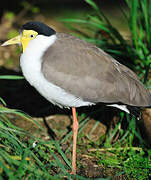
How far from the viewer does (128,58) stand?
408 cm

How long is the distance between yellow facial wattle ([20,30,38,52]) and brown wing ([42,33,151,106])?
20 cm

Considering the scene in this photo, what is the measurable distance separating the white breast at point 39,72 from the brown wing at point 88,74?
0.05 m

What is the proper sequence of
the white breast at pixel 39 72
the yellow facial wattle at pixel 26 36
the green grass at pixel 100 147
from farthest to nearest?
1. the yellow facial wattle at pixel 26 36
2. the white breast at pixel 39 72
3. the green grass at pixel 100 147

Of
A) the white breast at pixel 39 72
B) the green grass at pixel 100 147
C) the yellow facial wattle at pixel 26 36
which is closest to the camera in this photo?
the green grass at pixel 100 147

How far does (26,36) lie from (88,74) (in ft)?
2.21

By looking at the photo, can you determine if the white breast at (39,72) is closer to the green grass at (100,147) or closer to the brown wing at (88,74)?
the brown wing at (88,74)

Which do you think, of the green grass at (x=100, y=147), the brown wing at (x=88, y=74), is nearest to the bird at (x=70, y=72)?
the brown wing at (x=88, y=74)

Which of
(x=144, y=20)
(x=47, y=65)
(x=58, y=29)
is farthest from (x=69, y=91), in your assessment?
(x=58, y=29)

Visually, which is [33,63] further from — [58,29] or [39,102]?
[58,29]

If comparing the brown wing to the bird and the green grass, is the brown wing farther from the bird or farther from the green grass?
the green grass

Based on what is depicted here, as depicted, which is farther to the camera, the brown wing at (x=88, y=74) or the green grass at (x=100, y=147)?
the brown wing at (x=88, y=74)

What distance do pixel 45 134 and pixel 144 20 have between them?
2.08 m

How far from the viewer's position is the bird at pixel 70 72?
2750 millimetres

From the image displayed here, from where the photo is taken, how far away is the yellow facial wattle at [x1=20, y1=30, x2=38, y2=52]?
9.32 ft
